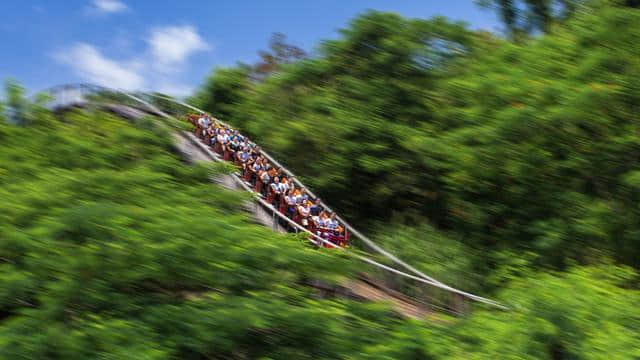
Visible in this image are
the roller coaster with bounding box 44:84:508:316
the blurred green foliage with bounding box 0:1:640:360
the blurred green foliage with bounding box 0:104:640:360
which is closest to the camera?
the blurred green foliage with bounding box 0:104:640:360

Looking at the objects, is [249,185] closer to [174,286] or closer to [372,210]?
[372,210]

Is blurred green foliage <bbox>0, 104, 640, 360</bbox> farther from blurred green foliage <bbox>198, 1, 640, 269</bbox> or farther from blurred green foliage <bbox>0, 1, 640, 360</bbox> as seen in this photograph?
blurred green foliage <bbox>198, 1, 640, 269</bbox>

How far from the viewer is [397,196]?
21.2 metres

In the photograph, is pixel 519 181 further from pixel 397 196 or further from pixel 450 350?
pixel 450 350

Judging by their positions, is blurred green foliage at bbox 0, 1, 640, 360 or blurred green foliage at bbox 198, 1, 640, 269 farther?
blurred green foliage at bbox 198, 1, 640, 269

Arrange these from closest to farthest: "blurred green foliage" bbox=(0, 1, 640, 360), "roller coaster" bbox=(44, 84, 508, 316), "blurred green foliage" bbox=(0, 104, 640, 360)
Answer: "blurred green foliage" bbox=(0, 104, 640, 360), "blurred green foliage" bbox=(0, 1, 640, 360), "roller coaster" bbox=(44, 84, 508, 316)

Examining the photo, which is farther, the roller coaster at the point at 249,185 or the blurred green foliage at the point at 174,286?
the roller coaster at the point at 249,185

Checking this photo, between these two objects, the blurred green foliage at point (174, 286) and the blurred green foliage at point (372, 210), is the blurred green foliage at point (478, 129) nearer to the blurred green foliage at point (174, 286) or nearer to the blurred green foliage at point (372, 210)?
the blurred green foliage at point (372, 210)

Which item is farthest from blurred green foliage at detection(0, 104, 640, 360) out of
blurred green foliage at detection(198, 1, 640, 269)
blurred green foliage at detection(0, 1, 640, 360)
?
blurred green foliage at detection(198, 1, 640, 269)

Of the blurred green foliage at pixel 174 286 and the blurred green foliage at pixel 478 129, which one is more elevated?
the blurred green foliage at pixel 478 129

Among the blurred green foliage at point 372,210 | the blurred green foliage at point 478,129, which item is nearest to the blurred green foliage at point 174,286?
the blurred green foliage at point 372,210

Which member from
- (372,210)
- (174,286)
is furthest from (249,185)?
(174,286)

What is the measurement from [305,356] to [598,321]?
153 inches

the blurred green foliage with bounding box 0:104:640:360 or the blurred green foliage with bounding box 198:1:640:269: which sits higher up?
the blurred green foliage with bounding box 198:1:640:269
